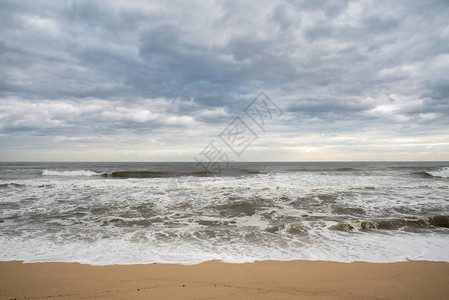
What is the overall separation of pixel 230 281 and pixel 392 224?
5803mm

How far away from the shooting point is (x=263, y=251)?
4742mm

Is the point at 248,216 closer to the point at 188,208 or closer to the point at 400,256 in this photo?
the point at 188,208

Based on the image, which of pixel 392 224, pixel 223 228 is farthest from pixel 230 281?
pixel 392 224

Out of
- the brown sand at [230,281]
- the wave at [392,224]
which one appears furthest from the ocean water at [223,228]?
the brown sand at [230,281]

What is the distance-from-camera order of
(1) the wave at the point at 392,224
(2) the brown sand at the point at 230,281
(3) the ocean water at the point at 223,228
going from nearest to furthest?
(2) the brown sand at the point at 230,281 < (3) the ocean water at the point at 223,228 < (1) the wave at the point at 392,224

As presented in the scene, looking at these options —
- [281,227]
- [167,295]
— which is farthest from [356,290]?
[281,227]

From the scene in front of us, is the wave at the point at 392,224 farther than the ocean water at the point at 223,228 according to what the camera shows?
Yes

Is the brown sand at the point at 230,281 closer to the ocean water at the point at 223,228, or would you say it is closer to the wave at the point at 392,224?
the ocean water at the point at 223,228

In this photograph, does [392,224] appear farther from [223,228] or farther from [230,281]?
[230,281]

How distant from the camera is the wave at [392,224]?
21.2 feet

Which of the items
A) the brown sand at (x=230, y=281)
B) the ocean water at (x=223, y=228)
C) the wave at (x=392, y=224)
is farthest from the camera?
the wave at (x=392, y=224)

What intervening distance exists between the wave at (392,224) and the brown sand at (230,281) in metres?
2.35

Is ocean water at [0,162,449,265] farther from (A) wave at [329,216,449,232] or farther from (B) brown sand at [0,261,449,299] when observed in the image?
(B) brown sand at [0,261,449,299]

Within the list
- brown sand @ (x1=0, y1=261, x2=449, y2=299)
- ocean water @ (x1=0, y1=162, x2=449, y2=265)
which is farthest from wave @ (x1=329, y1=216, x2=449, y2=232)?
brown sand @ (x1=0, y1=261, x2=449, y2=299)
